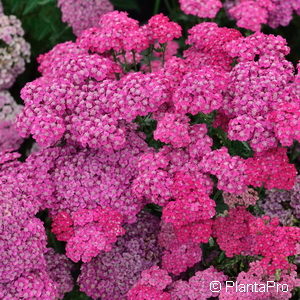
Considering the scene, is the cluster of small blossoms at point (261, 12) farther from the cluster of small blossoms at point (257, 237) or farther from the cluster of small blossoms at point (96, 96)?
the cluster of small blossoms at point (257, 237)

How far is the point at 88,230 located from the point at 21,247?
0.24 metres

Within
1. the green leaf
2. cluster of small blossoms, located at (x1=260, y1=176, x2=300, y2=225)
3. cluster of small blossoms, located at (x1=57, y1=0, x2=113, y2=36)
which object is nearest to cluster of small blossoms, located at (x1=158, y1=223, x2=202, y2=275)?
cluster of small blossoms, located at (x1=260, y1=176, x2=300, y2=225)

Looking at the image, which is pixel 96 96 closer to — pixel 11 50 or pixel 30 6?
pixel 11 50

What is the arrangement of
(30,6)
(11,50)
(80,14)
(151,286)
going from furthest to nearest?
1. (30,6)
2. (11,50)
3. (80,14)
4. (151,286)

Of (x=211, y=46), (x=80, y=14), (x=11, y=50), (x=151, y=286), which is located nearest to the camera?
(x=151, y=286)

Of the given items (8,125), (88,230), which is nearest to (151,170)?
(88,230)

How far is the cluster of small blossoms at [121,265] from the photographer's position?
7.39 ft

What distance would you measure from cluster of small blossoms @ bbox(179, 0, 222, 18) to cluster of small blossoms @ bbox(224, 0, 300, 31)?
0.11m

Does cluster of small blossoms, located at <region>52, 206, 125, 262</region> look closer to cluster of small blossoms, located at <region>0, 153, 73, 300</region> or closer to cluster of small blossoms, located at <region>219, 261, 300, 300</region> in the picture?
cluster of small blossoms, located at <region>0, 153, 73, 300</region>

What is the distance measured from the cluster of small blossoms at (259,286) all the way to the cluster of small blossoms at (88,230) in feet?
1.45

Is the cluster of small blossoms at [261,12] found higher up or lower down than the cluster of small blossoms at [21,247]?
higher up

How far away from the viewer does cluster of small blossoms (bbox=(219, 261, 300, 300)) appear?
200 cm

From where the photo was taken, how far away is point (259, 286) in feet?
6.60

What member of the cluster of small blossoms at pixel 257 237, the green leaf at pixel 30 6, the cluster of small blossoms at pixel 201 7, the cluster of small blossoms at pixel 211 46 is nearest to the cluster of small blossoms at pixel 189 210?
the cluster of small blossoms at pixel 257 237
